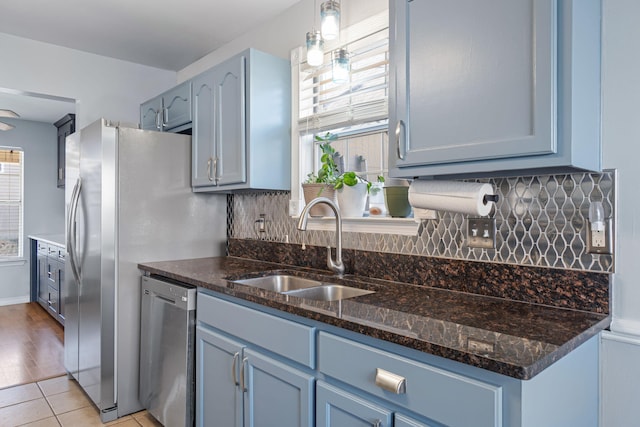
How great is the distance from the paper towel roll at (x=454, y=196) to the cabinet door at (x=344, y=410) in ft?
2.29

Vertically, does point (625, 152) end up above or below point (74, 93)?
below

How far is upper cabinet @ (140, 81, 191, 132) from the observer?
2.92 m

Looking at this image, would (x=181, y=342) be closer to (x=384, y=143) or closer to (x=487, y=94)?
(x=384, y=143)

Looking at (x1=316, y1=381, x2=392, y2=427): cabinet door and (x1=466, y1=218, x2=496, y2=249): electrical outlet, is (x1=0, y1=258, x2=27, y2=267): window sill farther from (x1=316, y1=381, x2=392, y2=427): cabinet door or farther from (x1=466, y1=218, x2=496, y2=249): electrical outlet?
(x1=466, y1=218, x2=496, y2=249): electrical outlet

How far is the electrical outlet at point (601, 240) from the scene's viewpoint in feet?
4.39

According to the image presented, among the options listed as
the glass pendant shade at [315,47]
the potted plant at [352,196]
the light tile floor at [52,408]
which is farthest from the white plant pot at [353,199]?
the light tile floor at [52,408]

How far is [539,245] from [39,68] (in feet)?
11.9

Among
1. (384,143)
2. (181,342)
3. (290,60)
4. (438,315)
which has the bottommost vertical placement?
(181,342)

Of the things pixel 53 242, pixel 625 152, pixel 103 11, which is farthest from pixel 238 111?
pixel 53 242

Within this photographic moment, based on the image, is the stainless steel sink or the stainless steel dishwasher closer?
the stainless steel sink

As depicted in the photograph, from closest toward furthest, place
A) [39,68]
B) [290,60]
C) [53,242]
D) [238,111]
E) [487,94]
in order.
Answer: [487,94] → [238,111] → [290,60] → [39,68] → [53,242]

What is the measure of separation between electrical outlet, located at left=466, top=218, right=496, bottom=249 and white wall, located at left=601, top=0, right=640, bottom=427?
1.30 feet

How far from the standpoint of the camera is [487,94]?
131 cm

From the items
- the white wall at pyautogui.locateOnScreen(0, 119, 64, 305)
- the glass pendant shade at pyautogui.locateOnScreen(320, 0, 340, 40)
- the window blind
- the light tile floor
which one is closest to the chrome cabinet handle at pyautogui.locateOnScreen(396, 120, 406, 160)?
the window blind
